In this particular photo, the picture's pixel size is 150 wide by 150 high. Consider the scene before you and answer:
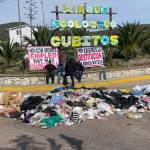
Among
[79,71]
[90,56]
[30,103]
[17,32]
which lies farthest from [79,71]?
[17,32]

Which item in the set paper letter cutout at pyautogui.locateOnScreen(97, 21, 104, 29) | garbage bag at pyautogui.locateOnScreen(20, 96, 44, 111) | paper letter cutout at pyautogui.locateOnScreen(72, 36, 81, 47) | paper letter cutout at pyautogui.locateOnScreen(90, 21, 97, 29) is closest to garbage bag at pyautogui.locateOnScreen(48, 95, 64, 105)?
garbage bag at pyautogui.locateOnScreen(20, 96, 44, 111)

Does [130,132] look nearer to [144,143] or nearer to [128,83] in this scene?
[144,143]

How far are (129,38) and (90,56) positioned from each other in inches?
276

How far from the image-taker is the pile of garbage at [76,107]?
17.5m

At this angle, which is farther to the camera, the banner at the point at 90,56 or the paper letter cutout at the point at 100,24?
the paper letter cutout at the point at 100,24

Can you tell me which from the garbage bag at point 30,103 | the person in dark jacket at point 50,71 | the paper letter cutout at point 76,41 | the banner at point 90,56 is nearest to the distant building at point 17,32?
the banner at point 90,56

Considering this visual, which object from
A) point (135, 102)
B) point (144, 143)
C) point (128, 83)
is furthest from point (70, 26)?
point (144, 143)

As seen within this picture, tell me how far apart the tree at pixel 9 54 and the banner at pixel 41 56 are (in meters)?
4.33

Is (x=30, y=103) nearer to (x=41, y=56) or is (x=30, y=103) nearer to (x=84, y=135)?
(x=84, y=135)

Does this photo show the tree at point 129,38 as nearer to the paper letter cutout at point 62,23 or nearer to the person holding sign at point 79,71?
the paper letter cutout at point 62,23

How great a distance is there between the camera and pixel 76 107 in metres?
18.5

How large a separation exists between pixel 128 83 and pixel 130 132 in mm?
13666

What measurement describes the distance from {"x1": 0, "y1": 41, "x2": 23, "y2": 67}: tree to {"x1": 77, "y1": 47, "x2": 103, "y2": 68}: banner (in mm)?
5180

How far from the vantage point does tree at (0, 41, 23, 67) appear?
35.0 meters
